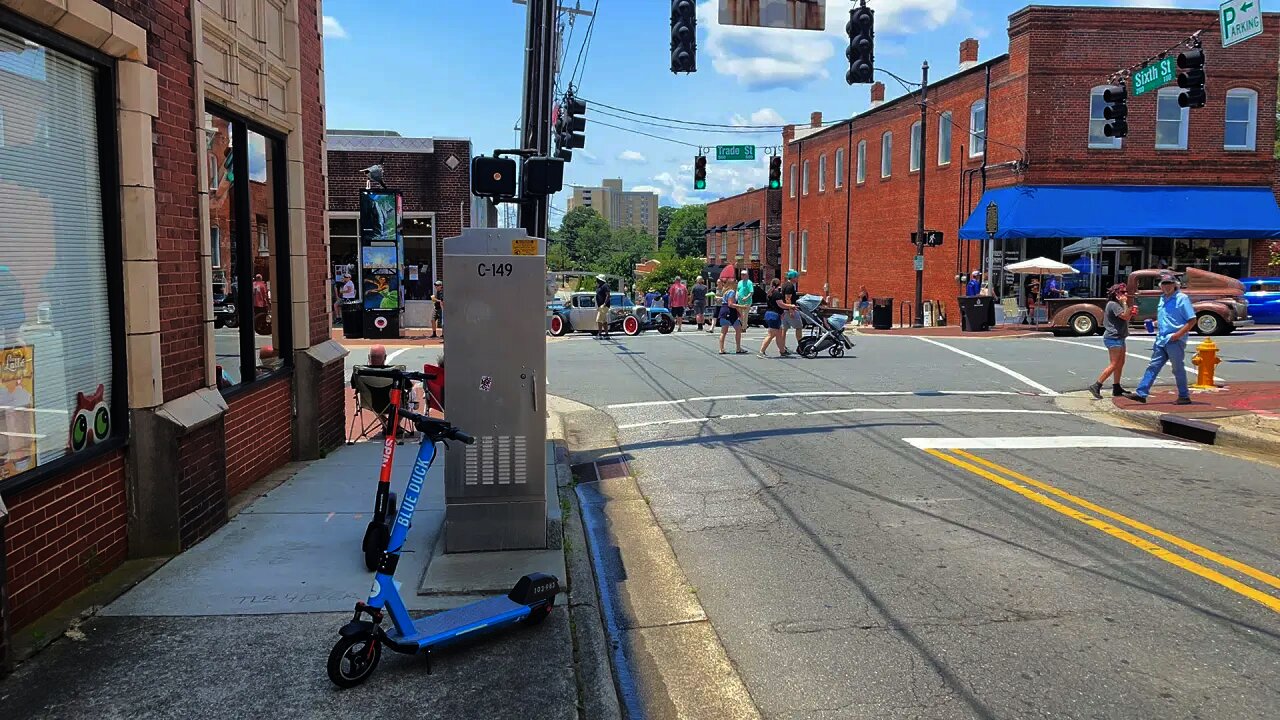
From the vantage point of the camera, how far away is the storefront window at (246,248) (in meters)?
7.55

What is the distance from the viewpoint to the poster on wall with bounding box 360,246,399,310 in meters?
25.9

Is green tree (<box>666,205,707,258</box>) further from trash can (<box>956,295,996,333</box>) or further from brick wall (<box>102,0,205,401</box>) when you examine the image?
brick wall (<box>102,0,205,401</box>)

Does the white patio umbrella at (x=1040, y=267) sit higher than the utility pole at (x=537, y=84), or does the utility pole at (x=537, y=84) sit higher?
the utility pole at (x=537, y=84)

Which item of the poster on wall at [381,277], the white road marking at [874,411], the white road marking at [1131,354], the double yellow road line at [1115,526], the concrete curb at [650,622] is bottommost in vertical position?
the concrete curb at [650,622]

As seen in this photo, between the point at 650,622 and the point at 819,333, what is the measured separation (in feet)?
45.4

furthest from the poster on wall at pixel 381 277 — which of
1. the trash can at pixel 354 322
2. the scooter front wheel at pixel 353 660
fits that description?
the scooter front wheel at pixel 353 660

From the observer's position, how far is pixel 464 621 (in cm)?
471

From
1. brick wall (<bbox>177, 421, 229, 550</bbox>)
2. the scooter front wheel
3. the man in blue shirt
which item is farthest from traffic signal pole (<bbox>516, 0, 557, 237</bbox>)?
the scooter front wheel

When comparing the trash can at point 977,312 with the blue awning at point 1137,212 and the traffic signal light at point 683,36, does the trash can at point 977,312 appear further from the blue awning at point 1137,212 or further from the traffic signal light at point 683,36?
the traffic signal light at point 683,36

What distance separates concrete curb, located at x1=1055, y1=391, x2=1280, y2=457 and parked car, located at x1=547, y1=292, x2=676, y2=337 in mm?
14891

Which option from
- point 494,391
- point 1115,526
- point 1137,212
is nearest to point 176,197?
point 494,391

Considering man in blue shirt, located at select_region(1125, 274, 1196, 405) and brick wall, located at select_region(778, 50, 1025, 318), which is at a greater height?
brick wall, located at select_region(778, 50, 1025, 318)

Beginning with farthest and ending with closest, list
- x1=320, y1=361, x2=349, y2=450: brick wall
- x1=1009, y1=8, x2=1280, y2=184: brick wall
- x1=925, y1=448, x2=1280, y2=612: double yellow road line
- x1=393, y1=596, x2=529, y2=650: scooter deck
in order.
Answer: x1=1009, y1=8, x2=1280, y2=184: brick wall → x1=320, y1=361, x2=349, y2=450: brick wall → x1=925, y1=448, x2=1280, y2=612: double yellow road line → x1=393, y1=596, x2=529, y2=650: scooter deck

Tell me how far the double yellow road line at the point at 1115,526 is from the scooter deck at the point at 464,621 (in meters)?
4.20
